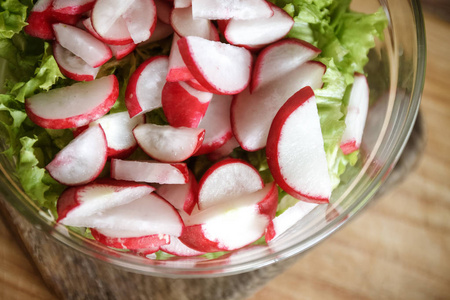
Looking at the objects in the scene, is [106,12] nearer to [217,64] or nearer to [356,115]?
[217,64]

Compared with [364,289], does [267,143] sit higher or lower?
higher

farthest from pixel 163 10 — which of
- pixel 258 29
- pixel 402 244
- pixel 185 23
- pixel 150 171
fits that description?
pixel 402 244

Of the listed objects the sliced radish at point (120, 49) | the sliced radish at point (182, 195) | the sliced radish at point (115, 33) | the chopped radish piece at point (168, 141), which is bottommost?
the sliced radish at point (182, 195)

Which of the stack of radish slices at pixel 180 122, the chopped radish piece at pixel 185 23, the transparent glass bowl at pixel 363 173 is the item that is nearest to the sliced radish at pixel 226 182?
the stack of radish slices at pixel 180 122

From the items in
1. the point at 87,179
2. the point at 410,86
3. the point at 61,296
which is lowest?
the point at 61,296

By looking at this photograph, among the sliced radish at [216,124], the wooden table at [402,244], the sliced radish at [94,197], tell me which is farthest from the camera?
the wooden table at [402,244]

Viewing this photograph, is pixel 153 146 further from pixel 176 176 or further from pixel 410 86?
pixel 410 86

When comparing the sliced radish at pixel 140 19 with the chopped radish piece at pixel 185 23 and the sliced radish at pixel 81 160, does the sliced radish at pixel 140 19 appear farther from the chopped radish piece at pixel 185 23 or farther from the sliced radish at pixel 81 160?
the sliced radish at pixel 81 160

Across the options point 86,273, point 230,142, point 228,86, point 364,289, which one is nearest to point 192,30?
point 228,86
